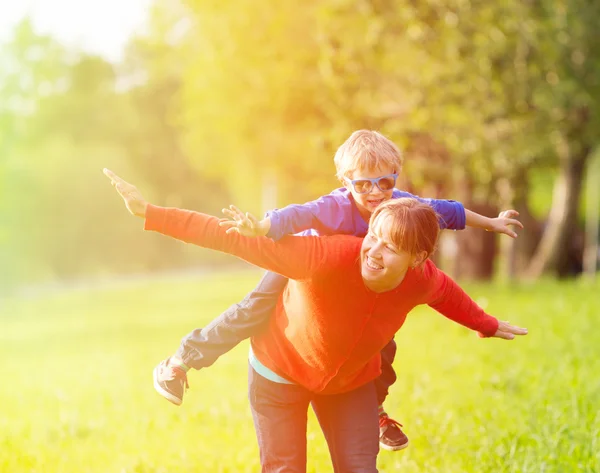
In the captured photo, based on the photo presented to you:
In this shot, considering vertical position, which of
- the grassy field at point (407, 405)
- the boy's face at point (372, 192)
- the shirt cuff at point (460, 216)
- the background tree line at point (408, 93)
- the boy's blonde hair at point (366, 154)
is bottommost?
the grassy field at point (407, 405)

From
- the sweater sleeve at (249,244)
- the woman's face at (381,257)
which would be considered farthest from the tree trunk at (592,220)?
the sweater sleeve at (249,244)

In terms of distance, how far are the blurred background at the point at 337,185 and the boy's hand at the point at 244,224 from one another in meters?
2.53

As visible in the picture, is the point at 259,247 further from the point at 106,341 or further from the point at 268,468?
the point at 106,341

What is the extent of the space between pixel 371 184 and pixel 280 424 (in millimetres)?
1234

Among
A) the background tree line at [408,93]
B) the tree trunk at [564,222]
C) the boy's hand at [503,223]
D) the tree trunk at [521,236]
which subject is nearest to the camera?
the boy's hand at [503,223]

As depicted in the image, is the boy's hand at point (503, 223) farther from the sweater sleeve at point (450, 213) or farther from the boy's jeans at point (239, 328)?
the boy's jeans at point (239, 328)

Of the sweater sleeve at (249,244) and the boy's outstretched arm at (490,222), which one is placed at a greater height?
the boy's outstretched arm at (490,222)

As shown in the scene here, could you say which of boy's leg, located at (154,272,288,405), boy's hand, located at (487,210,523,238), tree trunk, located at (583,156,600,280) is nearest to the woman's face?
boy's leg, located at (154,272,288,405)

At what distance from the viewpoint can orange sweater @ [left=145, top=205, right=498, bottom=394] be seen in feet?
12.8

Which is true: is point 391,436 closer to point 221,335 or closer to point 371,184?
point 221,335

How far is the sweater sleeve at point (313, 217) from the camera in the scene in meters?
3.96

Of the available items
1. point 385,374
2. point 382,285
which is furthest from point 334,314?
point 385,374

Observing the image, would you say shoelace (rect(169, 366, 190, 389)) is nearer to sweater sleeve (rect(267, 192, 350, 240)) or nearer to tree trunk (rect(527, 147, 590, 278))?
sweater sleeve (rect(267, 192, 350, 240))

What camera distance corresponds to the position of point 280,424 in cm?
443
